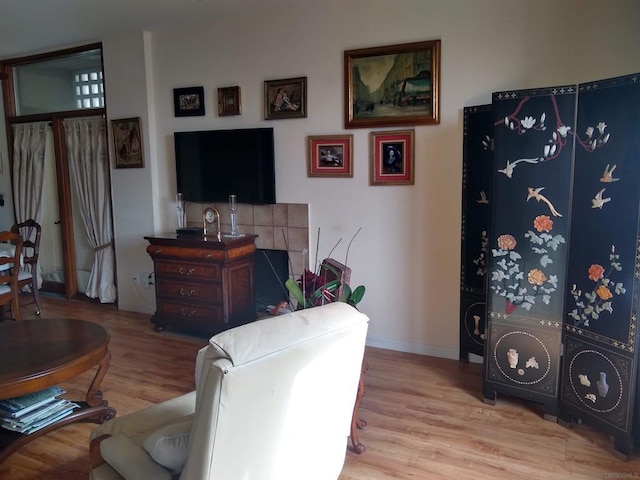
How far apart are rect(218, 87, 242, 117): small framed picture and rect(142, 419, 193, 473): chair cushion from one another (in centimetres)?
320

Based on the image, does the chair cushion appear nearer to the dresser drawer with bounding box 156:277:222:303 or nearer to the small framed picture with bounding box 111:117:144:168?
the dresser drawer with bounding box 156:277:222:303

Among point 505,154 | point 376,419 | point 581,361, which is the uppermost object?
point 505,154

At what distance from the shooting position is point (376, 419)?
9.07 feet

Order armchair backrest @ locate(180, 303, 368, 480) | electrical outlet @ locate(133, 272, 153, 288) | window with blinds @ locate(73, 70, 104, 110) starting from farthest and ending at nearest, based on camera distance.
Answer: window with blinds @ locate(73, 70, 104, 110) < electrical outlet @ locate(133, 272, 153, 288) < armchair backrest @ locate(180, 303, 368, 480)

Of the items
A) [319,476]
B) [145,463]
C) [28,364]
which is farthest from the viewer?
[28,364]

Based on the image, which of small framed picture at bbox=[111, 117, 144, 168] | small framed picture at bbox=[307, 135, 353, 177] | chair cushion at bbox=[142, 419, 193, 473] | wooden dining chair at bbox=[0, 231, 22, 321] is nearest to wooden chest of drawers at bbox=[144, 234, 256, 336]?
small framed picture at bbox=[307, 135, 353, 177]

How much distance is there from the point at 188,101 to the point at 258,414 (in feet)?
12.0

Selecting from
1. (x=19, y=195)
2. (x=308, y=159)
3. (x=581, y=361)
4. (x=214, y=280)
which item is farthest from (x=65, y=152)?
(x=581, y=361)

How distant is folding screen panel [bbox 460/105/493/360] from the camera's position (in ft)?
10.6

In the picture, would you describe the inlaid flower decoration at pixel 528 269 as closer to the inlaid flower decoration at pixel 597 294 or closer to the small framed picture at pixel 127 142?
the inlaid flower decoration at pixel 597 294

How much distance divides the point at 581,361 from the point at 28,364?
2754mm

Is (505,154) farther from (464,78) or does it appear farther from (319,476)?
(319,476)

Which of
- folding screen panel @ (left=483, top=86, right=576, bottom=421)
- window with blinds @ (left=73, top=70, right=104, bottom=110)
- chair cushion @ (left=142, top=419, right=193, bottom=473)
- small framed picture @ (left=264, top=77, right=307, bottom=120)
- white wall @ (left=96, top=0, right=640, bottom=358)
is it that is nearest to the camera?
chair cushion @ (left=142, top=419, right=193, bottom=473)

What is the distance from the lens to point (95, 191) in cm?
501
